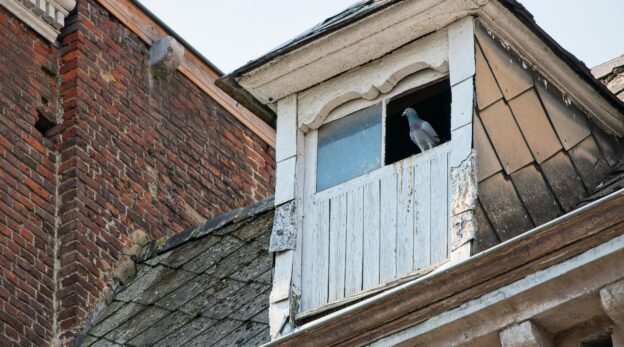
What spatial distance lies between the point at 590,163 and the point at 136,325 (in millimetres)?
3493

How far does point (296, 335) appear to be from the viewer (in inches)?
428

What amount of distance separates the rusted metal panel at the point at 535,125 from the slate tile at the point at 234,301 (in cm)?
244

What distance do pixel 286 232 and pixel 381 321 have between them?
56.0 inches

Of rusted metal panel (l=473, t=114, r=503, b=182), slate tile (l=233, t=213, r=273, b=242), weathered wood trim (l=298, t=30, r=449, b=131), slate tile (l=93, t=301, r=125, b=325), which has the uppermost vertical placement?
slate tile (l=233, t=213, r=273, b=242)

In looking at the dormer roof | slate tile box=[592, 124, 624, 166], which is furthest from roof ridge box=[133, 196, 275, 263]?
slate tile box=[592, 124, 624, 166]

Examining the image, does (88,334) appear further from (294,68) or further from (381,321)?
(381,321)

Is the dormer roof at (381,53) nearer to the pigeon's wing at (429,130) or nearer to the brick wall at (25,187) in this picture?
the pigeon's wing at (429,130)

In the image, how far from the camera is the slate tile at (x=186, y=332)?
43.8 feet

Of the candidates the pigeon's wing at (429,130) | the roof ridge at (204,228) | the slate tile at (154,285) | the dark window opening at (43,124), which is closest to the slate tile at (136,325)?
the slate tile at (154,285)

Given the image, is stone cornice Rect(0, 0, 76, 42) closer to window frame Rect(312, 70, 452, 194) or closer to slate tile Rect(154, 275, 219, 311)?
slate tile Rect(154, 275, 219, 311)

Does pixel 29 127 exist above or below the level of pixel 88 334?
above

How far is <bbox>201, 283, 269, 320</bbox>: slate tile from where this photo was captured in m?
13.4

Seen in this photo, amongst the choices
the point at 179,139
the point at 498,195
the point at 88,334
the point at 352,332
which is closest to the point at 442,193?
the point at 498,195

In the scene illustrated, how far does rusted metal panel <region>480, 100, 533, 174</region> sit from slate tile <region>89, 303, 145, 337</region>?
12.2 ft
